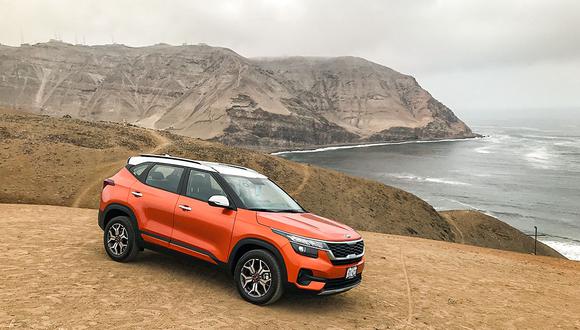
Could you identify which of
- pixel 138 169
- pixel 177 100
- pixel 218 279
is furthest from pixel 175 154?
pixel 177 100

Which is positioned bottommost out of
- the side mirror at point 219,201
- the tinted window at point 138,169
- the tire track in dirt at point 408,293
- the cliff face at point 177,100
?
the tire track in dirt at point 408,293

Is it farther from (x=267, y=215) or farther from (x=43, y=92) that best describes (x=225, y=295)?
(x=43, y=92)

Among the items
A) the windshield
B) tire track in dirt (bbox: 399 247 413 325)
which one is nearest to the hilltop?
tire track in dirt (bbox: 399 247 413 325)

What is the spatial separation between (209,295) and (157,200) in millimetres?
2001

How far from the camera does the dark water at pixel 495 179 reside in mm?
59844

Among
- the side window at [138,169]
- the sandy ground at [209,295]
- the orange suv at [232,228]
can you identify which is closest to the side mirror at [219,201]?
the orange suv at [232,228]

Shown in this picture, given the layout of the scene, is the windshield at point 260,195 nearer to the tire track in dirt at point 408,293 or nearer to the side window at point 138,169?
the side window at point 138,169

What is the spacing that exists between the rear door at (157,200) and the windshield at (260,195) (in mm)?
1084

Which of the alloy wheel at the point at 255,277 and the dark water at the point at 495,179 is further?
the dark water at the point at 495,179

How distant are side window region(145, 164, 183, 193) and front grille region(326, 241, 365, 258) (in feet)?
10.3

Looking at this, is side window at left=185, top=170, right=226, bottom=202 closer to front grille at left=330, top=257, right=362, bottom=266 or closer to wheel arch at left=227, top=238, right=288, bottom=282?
wheel arch at left=227, top=238, right=288, bottom=282

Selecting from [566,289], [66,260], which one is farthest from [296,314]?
[566,289]

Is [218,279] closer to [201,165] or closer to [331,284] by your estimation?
[201,165]

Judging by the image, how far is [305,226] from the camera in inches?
285
